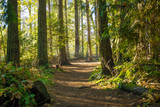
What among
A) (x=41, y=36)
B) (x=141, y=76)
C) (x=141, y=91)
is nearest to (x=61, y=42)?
(x=41, y=36)

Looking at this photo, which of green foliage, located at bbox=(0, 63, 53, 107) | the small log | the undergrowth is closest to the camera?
green foliage, located at bbox=(0, 63, 53, 107)

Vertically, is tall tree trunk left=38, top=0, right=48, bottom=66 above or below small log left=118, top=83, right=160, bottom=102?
above

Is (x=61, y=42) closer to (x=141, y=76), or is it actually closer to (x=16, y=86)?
(x=141, y=76)

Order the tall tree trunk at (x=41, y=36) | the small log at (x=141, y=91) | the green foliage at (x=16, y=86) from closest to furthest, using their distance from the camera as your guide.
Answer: the green foliage at (x=16, y=86)
the small log at (x=141, y=91)
the tall tree trunk at (x=41, y=36)

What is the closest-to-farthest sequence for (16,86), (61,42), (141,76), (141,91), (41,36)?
(16,86)
(141,91)
(141,76)
(41,36)
(61,42)

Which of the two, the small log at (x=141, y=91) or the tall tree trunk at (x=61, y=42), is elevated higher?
the tall tree trunk at (x=61, y=42)

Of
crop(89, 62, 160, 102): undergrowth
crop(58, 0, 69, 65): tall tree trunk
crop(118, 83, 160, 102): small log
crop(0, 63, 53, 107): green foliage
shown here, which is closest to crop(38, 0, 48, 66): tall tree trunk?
crop(58, 0, 69, 65): tall tree trunk

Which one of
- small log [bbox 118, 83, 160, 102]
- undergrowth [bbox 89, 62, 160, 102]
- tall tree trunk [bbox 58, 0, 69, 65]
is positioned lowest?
small log [bbox 118, 83, 160, 102]

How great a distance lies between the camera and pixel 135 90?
4703 mm

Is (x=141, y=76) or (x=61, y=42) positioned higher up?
(x=61, y=42)

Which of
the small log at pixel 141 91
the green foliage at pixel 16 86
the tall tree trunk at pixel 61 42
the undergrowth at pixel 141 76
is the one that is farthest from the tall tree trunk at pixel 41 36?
the small log at pixel 141 91

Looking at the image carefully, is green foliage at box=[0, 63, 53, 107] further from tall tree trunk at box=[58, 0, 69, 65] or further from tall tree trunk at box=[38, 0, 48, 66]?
tall tree trunk at box=[58, 0, 69, 65]

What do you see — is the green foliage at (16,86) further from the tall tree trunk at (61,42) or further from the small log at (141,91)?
the tall tree trunk at (61,42)

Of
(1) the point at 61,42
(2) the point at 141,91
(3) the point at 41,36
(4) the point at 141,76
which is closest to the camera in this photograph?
(2) the point at 141,91
